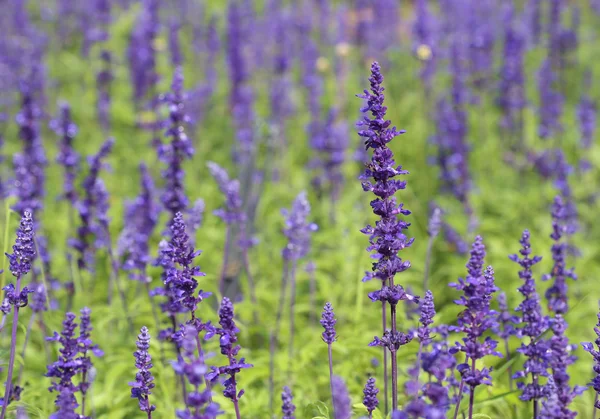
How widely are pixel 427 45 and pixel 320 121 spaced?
1.89 metres

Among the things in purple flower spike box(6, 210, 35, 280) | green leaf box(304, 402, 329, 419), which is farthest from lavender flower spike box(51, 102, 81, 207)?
green leaf box(304, 402, 329, 419)

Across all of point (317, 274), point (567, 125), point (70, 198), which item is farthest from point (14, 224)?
point (567, 125)

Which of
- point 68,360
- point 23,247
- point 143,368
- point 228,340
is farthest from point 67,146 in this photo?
point 228,340

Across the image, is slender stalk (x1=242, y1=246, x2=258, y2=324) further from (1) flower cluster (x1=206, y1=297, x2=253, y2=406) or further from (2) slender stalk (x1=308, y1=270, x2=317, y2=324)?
(1) flower cluster (x1=206, y1=297, x2=253, y2=406)

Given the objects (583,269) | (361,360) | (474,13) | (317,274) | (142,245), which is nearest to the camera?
(361,360)

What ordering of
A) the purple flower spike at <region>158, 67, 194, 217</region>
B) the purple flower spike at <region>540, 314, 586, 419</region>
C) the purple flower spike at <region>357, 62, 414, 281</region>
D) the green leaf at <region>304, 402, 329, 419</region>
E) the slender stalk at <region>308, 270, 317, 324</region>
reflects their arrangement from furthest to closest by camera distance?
1. the slender stalk at <region>308, 270, 317, 324</region>
2. the purple flower spike at <region>158, 67, 194, 217</region>
3. the green leaf at <region>304, 402, 329, 419</region>
4. the purple flower spike at <region>357, 62, 414, 281</region>
5. the purple flower spike at <region>540, 314, 586, 419</region>

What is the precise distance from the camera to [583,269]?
23.2 ft

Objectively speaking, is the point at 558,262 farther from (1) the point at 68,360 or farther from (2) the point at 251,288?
(1) the point at 68,360

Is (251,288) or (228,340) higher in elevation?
(251,288)

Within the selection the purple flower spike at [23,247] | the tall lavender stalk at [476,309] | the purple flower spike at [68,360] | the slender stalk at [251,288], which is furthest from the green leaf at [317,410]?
the slender stalk at [251,288]

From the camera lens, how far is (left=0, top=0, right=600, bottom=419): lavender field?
3506mm

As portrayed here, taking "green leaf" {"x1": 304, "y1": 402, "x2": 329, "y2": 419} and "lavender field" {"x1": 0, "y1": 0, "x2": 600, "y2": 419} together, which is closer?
"lavender field" {"x1": 0, "y1": 0, "x2": 600, "y2": 419}

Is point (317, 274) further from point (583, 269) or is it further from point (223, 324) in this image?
point (223, 324)

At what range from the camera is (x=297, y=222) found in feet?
17.6
